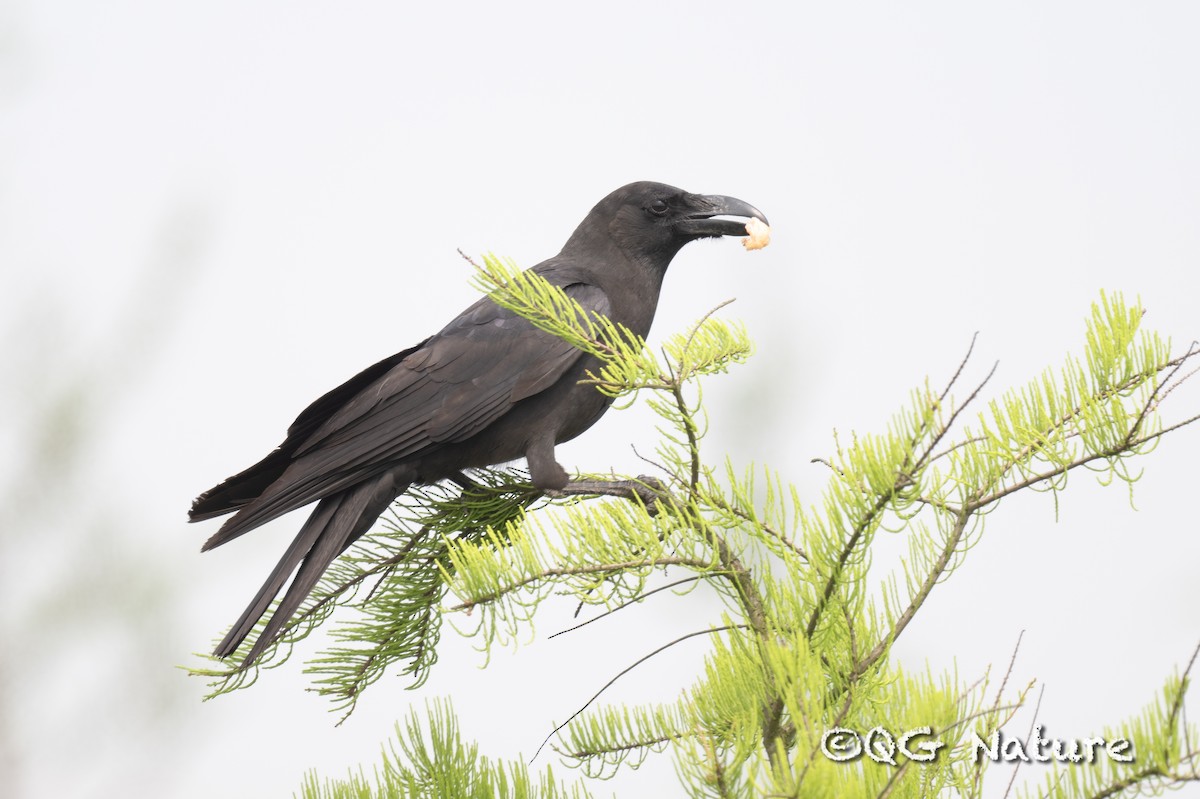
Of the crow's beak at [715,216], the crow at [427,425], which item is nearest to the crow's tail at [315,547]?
the crow at [427,425]

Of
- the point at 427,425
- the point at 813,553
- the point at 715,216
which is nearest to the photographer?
the point at 813,553

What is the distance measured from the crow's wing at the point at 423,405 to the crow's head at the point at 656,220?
0.44 m

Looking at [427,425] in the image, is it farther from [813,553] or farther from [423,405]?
[813,553]

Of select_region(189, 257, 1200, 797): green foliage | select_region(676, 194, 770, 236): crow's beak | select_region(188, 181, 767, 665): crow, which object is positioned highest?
select_region(676, 194, 770, 236): crow's beak

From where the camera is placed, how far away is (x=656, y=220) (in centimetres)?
299

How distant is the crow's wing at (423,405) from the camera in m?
2.43

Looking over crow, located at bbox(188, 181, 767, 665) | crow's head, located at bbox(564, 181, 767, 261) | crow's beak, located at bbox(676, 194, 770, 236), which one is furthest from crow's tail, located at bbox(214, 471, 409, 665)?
crow's beak, located at bbox(676, 194, 770, 236)

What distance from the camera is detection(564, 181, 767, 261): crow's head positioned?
2959mm

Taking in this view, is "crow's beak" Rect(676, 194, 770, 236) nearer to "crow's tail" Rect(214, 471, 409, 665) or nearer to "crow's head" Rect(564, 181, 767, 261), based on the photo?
"crow's head" Rect(564, 181, 767, 261)

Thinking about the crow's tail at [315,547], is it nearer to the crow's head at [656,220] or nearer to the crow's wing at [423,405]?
the crow's wing at [423,405]

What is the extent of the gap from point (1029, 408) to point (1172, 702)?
0.47 m

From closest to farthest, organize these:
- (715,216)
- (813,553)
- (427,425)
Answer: (813,553), (427,425), (715,216)

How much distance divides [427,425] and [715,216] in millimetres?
933

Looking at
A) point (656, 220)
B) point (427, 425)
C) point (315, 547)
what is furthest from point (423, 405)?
point (656, 220)
